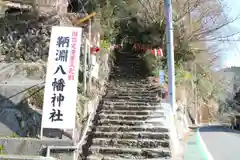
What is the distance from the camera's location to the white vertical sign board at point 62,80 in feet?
31.4

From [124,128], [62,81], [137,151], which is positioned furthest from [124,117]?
[62,81]

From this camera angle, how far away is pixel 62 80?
32.2ft

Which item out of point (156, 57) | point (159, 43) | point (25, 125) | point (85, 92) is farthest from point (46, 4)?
point (159, 43)

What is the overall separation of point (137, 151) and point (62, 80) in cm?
325

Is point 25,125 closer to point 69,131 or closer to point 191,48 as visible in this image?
point 69,131

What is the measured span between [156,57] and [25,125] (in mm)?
11010

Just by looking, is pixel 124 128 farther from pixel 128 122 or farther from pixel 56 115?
pixel 56 115

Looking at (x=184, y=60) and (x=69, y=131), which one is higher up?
(x=184, y=60)

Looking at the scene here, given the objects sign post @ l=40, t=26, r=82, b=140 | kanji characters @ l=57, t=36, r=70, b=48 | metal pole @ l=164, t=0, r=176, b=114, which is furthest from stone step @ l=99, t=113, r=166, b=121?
kanji characters @ l=57, t=36, r=70, b=48

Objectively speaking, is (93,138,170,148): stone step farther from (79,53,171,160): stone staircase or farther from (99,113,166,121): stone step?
(99,113,166,121): stone step

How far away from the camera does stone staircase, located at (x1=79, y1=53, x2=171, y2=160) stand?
430 inches

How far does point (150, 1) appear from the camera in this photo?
2219cm

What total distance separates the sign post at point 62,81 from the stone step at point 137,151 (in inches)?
66.5

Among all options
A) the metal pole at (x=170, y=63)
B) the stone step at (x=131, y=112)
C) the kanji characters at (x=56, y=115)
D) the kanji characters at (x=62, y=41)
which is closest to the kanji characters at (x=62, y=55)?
the kanji characters at (x=62, y=41)
